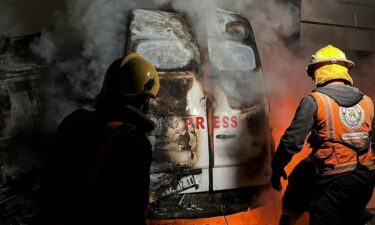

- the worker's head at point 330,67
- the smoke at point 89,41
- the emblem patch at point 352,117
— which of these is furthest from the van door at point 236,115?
the emblem patch at point 352,117

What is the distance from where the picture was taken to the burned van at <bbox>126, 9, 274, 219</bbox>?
3.60 metres

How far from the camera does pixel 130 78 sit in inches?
68.5

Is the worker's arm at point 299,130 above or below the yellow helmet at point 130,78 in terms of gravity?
below

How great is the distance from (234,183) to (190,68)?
1.40 m

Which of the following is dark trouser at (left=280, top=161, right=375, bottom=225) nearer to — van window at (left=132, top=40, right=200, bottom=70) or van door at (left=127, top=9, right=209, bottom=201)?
van door at (left=127, top=9, right=209, bottom=201)

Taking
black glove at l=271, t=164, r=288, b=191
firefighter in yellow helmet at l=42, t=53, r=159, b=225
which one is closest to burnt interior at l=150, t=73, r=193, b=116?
black glove at l=271, t=164, r=288, b=191

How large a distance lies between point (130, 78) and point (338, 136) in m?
1.85

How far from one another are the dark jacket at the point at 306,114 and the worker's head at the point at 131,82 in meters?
1.48

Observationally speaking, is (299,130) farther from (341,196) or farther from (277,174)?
(341,196)

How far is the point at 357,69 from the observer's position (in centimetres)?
822

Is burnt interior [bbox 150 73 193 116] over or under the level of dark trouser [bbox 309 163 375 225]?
over

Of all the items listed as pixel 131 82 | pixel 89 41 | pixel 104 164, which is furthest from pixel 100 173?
pixel 89 41

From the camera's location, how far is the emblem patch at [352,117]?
2730mm

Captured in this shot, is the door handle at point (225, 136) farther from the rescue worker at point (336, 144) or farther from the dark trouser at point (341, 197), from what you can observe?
the dark trouser at point (341, 197)
